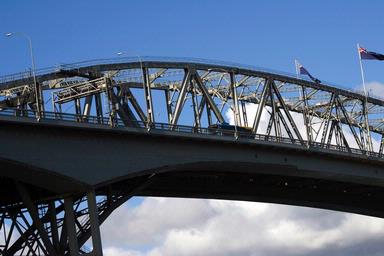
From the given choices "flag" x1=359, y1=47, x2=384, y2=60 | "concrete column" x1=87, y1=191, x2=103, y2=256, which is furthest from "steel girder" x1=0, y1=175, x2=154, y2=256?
"flag" x1=359, y1=47, x2=384, y2=60

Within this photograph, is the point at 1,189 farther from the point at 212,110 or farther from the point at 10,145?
the point at 212,110

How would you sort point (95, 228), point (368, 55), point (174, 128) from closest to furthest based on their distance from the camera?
point (95, 228) < point (174, 128) < point (368, 55)

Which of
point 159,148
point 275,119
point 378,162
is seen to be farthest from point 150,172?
point 378,162

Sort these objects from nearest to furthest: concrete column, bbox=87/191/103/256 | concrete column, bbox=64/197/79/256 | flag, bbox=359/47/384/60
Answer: concrete column, bbox=87/191/103/256
concrete column, bbox=64/197/79/256
flag, bbox=359/47/384/60

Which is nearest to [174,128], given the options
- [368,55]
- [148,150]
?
[148,150]

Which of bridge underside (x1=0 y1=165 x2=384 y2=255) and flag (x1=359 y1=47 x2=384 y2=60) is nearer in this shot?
bridge underside (x1=0 y1=165 x2=384 y2=255)

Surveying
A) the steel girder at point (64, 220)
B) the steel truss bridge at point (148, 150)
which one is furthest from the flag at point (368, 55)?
the steel girder at point (64, 220)

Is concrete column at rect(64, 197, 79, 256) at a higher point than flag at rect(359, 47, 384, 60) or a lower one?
lower

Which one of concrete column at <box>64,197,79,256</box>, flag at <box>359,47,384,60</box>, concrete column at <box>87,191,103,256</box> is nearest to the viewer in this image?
concrete column at <box>87,191,103,256</box>

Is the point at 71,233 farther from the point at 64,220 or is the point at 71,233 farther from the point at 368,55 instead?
the point at 368,55

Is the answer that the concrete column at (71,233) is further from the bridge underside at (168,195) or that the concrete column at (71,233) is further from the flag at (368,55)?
the flag at (368,55)

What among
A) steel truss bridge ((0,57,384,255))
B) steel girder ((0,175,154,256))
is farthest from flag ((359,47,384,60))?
steel girder ((0,175,154,256))

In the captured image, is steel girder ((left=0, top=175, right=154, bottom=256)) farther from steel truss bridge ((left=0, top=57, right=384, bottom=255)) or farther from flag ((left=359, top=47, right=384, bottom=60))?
flag ((left=359, top=47, right=384, bottom=60))

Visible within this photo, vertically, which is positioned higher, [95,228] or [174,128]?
[174,128]
